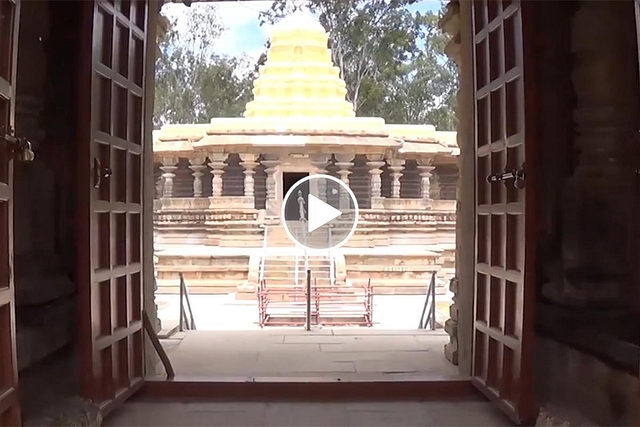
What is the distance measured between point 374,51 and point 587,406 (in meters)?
26.6

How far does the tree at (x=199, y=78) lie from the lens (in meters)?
29.1

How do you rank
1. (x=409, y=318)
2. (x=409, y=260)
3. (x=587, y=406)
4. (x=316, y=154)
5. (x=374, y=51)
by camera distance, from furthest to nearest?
(x=374, y=51), (x=316, y=154), (x=409, y=260), (x=409, y=318), (x=587, y=406)

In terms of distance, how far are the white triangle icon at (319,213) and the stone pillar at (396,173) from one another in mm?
2406

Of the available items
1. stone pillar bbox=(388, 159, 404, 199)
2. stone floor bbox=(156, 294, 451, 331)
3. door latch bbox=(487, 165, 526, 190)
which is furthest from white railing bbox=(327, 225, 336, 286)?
door latch bbox=(487, 165, 526, 190)

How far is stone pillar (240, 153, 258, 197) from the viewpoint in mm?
18516

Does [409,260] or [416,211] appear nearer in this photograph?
[409,260]

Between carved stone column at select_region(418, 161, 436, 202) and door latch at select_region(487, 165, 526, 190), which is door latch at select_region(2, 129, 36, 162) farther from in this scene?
carved stone column at select_region(418, 161, 436, 202)

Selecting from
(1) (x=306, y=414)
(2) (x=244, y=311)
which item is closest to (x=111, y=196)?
(1) (x=306, y=414)

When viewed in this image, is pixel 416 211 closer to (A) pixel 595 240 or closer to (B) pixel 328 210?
(B) pixel 328 210

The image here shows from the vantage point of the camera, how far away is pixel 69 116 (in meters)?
3.82

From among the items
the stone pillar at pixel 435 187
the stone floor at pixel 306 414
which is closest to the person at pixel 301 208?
the stone pillar at pixel 435 187

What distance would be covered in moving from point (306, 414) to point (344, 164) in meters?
14.9

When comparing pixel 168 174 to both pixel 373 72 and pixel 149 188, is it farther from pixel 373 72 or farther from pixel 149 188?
pixel 149 188

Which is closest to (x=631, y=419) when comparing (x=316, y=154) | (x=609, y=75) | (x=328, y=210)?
(x=609, y=75)
